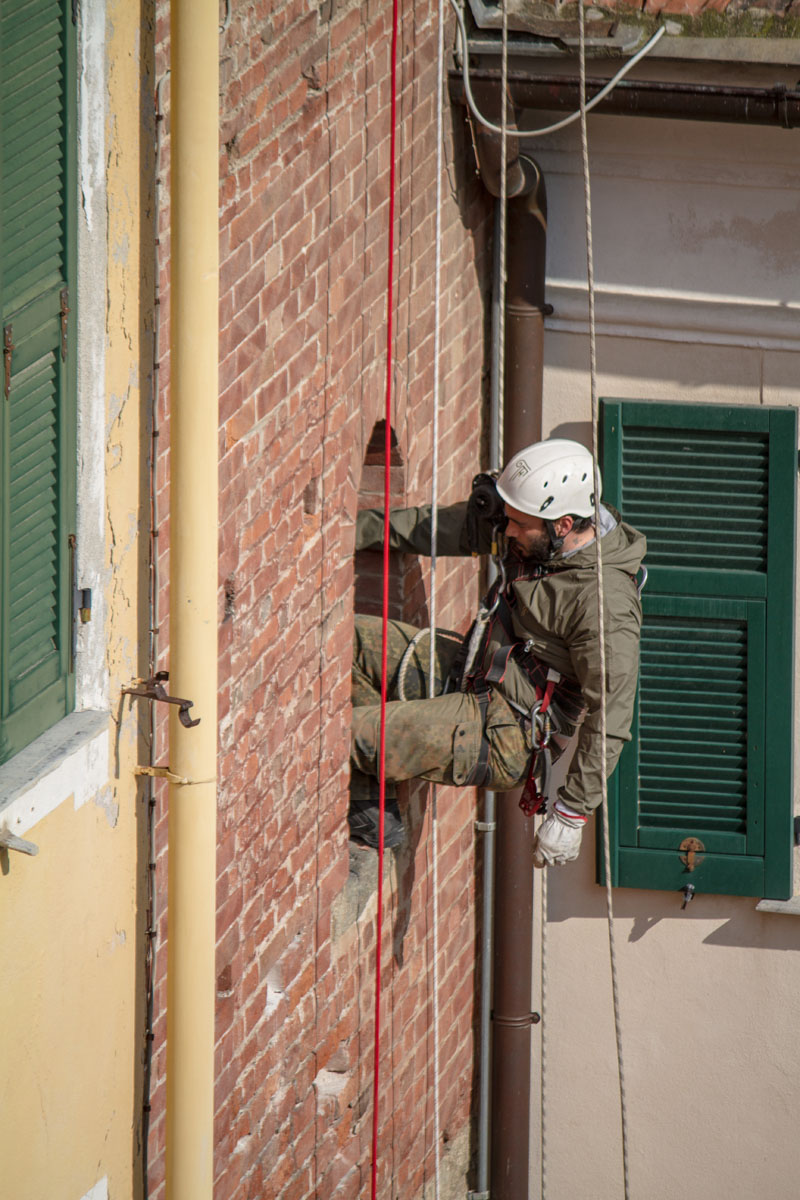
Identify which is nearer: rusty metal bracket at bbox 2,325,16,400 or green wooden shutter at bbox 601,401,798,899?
rusty metal bracket at bbox 2,325,16,400

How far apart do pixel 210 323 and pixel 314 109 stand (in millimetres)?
1470

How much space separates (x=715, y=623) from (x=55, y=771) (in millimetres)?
4036

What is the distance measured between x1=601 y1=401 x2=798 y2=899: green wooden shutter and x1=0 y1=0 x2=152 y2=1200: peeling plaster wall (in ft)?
10.9

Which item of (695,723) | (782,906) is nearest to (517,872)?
(695,723)

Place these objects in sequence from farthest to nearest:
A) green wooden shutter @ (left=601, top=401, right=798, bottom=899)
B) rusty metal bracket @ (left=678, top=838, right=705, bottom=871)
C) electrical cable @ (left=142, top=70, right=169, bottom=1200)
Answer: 1. rusty metal bracket @ (left=678, top=838, right=705, bottom=871)
2. green wooden shutter @ (left=601, top=401, right=798, bottom=899)
3. electrical cable @ (left=142, top=70, right=169, bottom=1200)

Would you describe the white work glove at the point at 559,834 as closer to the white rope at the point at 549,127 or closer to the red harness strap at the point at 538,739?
the red harness strap at the point at 538,739

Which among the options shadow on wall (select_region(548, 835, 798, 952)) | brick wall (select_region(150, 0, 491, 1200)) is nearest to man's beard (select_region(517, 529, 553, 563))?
brick wall (select_region(150, 0, 491, 1200))

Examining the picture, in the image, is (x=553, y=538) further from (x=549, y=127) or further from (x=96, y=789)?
(x=96, y=789)

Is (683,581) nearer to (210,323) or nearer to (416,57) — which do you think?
(416,57)

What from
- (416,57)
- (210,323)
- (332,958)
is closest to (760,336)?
(416,57)

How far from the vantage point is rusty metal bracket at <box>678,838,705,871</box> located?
680cm

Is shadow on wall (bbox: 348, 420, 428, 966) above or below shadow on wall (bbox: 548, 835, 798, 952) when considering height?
above

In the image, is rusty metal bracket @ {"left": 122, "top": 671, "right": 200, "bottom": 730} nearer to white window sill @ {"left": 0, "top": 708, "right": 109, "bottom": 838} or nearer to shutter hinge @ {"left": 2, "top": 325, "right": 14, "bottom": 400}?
white window sill @ {"left": 0, "top": 708, "right": 109, "bottom": 838}

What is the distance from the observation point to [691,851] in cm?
680
